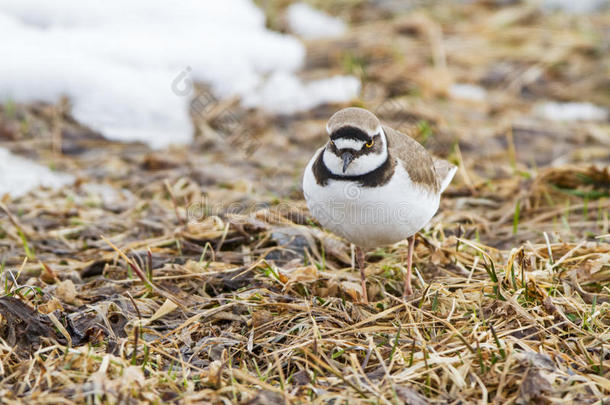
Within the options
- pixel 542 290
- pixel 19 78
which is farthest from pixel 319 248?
pixel 19 78

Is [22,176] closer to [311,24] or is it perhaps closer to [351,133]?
[351,133]

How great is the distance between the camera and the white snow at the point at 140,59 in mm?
6926

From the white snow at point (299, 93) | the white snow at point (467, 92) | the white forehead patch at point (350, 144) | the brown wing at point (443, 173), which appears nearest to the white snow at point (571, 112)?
the white snow at point (467, 92)

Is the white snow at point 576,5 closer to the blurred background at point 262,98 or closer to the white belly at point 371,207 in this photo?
the blurred background at point 262,98

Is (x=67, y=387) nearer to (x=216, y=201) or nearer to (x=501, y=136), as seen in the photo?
(x=216, y=201)

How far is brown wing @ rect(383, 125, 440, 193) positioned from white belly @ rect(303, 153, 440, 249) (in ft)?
0.25

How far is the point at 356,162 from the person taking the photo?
344 centimetres

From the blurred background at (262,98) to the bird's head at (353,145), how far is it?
1607 mm

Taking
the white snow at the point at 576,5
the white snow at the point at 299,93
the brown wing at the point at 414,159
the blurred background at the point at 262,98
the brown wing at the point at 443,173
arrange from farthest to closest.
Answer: the white snow at the point at 576,5
the white snow at the point at 299,93
the blurred background at the point at 262,98
the brown wing at the point at 443,173
the brown wing at the point at 414,159

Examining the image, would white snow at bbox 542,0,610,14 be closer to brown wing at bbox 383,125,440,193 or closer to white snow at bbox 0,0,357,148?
white snow at bbox 0,0,357,148

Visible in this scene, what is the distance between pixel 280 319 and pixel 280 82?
4.69 metres

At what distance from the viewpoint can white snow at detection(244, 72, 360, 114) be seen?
24.4 feet

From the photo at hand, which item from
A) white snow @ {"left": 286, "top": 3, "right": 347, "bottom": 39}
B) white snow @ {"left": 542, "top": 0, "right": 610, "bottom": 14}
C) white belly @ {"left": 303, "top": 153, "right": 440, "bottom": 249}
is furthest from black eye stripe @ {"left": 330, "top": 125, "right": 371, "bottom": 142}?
white snow @ {"left": 542, "top": 0, "right": 610, "bottom": 14}

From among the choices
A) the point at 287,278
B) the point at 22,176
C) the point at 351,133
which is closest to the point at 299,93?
the point at 22,176
